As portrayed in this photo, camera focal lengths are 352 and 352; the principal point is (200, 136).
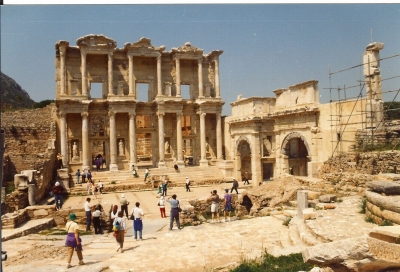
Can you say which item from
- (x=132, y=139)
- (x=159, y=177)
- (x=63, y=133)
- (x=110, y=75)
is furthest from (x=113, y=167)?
(x=110, y=75)

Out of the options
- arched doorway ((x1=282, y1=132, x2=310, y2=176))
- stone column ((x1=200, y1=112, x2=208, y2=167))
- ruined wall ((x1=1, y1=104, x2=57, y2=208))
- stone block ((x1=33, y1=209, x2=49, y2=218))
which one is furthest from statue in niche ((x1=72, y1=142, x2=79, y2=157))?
arched doorway ((x1=282, y1=132, x2=310, y2=176))

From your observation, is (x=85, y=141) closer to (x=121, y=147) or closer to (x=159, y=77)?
(x=159, y=77)

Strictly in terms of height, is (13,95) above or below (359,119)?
above

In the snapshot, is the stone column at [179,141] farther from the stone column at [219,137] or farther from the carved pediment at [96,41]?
the carved pediment at [96,41]

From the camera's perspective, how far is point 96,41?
91.9 feet

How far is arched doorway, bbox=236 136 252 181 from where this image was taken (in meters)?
28.9

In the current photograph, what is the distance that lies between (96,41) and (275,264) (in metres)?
25.1

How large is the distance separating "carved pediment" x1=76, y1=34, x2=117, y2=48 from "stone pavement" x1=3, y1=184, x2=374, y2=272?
18838 millimetres

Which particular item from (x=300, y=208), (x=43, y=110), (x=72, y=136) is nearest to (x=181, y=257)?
(x=300, y=208)

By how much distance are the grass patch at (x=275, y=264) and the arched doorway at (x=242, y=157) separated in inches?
802

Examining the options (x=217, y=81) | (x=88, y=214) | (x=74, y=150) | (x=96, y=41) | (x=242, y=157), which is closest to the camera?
(x=88, y=214)

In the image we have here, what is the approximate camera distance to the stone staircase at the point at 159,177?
2495 cm

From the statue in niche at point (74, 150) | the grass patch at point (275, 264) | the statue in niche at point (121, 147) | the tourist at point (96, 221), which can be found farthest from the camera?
the statue in niche at point (121, 147)

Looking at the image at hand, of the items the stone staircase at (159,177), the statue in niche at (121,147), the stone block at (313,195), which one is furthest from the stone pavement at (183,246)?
the statue in niche at (121,147)
